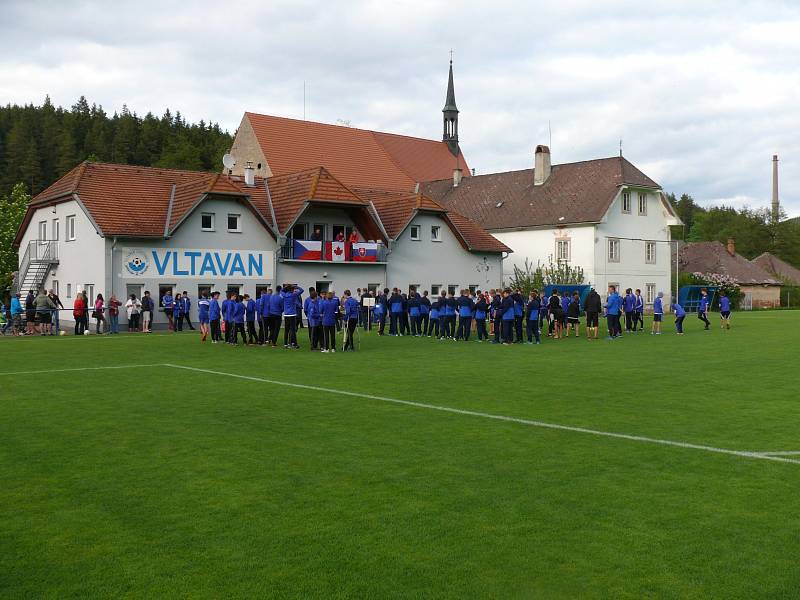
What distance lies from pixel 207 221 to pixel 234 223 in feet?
4.49

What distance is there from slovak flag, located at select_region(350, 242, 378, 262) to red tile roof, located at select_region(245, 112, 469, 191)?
17.6 metres

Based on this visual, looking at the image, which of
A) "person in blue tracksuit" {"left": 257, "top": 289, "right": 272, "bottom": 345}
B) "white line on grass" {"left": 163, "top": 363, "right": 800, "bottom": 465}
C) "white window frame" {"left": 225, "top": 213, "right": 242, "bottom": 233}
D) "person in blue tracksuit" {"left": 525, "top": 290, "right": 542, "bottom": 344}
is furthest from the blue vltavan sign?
"white line on grass" {"left": 163, "top": 363, "right": 800, "bottom": 465}

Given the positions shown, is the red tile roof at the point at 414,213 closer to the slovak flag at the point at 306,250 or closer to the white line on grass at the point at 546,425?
the slovak flag at the point at 306,250

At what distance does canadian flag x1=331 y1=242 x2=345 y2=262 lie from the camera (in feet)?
141

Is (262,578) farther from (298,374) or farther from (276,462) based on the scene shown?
(298,374)

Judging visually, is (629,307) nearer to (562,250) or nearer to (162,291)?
(162,291)

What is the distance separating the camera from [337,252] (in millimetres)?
43188

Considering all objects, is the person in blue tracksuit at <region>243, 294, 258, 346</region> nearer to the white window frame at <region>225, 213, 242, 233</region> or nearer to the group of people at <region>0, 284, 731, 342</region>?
the group of people at <region>0, 284, 731, 342</region>

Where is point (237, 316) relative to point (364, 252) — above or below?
below

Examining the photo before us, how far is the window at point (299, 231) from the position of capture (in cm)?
4359

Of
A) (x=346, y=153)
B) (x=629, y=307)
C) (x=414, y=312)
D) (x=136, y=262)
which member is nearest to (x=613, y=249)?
(x=346, y=153)

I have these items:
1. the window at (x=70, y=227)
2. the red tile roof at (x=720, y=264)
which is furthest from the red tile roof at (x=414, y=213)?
the red tile roof at (x=720, y=264)

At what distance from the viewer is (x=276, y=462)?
8.96 metres

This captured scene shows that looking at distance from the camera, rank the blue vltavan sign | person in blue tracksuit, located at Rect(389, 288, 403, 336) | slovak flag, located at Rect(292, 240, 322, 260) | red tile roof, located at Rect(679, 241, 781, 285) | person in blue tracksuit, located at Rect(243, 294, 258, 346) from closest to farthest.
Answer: person in blue tracksuit, located at Rect(243, 294, 258, 346)
person in blue tracksuit, located at Rect(389, 288, 403, 336)
the blue vltavan sign
slovak flag, located at Rect(292, 240, 322, 260)
red tile roof, located at Rect(679, 241, 781, 285)
